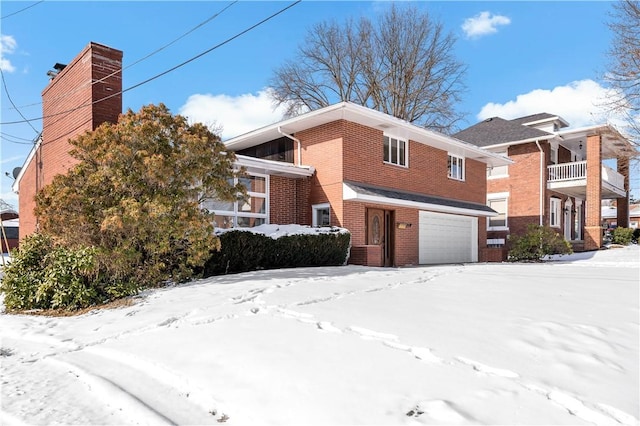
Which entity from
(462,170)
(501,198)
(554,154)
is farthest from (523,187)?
(462,170)

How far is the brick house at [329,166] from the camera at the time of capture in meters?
11.6

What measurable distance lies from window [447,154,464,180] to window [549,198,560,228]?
7.74 meters

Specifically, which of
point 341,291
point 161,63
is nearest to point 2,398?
point 341,291

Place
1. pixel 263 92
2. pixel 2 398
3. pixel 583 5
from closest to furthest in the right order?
pixel 2 398
pixel 583 5
pixel 263 92

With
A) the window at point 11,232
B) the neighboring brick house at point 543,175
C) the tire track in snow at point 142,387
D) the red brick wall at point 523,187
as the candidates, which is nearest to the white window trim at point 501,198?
the neighboring brick house at point 543,175

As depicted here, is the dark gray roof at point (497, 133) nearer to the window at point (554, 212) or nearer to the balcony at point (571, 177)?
the balcony at point (571, 177)

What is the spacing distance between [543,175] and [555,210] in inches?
122

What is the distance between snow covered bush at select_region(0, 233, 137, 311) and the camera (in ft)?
22.5

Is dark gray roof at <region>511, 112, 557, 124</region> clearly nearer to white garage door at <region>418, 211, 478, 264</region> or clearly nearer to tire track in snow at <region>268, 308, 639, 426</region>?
white garage door at <region>418, 211, 478, 264</region>

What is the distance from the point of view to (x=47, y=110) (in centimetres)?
1390

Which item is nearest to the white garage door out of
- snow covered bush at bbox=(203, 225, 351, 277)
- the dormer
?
snow covered bush at bbox=(203, 225, 351, 277)

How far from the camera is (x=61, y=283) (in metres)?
6.93

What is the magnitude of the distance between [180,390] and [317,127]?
11.2 metres

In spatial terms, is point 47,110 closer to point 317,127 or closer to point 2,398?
point 317,127
